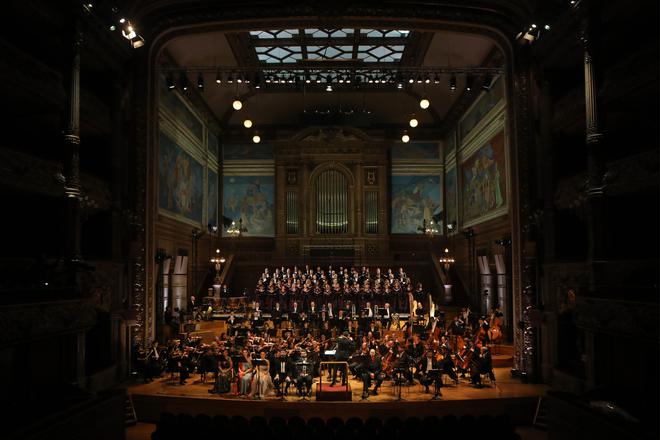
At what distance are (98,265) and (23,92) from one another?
12.7 feet

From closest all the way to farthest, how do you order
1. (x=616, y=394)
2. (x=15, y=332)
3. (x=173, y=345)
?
(x=15, y=332) → (x=616, y=394) → (x=173, y=345)

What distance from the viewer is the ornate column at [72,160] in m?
9.92

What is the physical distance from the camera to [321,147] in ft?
75.8

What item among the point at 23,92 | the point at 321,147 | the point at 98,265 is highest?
the point at 321,147

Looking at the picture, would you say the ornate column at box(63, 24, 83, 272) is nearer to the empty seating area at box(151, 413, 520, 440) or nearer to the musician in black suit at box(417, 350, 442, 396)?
the empty seating area at box(151, 413, 520, 440)

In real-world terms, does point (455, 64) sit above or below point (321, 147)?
above

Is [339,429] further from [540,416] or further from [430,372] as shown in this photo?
[540,416]

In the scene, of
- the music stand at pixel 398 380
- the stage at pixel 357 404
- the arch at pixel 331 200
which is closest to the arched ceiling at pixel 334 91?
the arch at pixel 331 200

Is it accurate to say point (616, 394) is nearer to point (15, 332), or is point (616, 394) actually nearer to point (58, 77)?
point (15, 332)

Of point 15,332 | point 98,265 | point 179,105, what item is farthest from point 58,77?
point 179,105

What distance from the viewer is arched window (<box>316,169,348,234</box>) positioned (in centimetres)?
2294

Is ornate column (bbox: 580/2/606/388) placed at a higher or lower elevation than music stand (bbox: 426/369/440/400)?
higher

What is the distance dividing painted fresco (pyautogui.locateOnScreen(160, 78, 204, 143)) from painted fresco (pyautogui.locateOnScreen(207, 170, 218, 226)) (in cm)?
225

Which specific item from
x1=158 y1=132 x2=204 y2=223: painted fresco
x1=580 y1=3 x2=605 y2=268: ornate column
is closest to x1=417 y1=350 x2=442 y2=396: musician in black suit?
x1=580 y1=3 x2=605 y2=268: ornate column
